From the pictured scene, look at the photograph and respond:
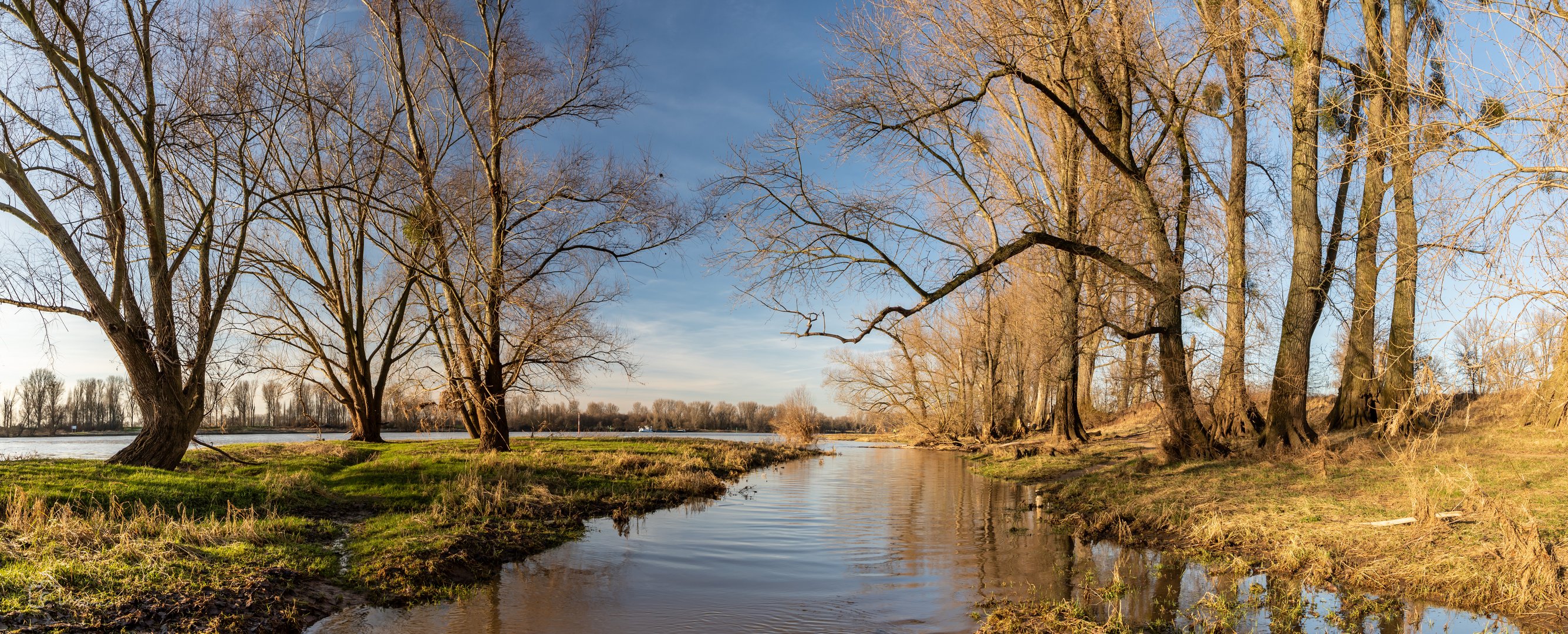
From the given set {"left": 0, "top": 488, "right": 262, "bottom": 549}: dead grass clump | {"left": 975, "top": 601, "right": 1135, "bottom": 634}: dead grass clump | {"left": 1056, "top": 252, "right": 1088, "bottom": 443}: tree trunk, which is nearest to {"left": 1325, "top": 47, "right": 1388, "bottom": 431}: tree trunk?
{"left": 1056, "top": 252, "right": 1088, "bottom": 443}: tree trunk

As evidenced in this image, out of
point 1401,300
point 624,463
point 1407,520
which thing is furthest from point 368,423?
point 1401,300

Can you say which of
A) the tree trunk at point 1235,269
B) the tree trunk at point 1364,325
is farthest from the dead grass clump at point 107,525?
the tree trunk at point 1364,325

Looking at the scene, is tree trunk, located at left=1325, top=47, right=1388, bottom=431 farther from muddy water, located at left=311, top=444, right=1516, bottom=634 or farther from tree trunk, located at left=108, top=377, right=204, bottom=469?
tree trunk, located at left=108, top=377, right=204, bottom=469

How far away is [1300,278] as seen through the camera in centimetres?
1366

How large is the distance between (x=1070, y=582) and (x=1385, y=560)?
2642 mm

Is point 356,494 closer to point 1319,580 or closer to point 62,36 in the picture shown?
point 62,36

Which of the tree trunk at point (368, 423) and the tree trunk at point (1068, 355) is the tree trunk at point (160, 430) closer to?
the tree trunk at point (368, 423)

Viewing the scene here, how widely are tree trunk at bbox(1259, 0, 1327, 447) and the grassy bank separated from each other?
10635mm

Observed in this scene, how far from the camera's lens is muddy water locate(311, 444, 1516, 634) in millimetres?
6086

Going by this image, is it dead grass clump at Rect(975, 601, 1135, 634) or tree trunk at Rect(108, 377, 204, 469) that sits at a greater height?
tree trunk at Rect(108, 377, 204, 469)

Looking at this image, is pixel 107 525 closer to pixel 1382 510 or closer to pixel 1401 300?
pixel 1382 510

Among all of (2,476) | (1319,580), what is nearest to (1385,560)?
(1319,580)

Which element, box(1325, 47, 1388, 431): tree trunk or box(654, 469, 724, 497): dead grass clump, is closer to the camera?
box(1325, 47, 1388, 431): tree trunk

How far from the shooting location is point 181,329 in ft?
42.7
